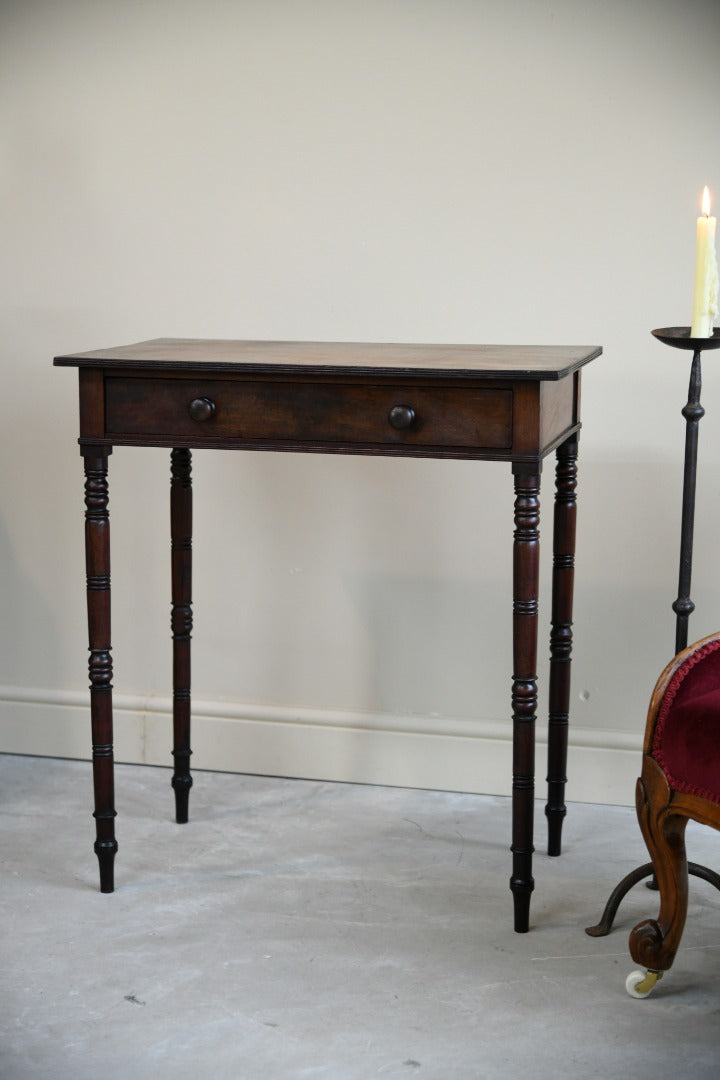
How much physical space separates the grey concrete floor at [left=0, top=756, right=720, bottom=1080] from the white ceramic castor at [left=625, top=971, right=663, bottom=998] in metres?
0.02

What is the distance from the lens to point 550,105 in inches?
97.2

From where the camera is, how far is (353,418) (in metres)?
1.94

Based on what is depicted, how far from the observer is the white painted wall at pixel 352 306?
97.4 inches

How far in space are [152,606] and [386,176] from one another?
1.03m

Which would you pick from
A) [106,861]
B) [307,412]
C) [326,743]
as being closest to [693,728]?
[307,412]

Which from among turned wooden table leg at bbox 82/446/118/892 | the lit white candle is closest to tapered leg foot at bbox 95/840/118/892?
turned wooden table leg at bbox 82/446/118/892

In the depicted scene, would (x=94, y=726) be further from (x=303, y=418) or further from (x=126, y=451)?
(x=126, y=451)

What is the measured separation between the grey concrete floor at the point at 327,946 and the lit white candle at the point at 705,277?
946 mm

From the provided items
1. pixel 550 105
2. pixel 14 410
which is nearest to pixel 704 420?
pixel 550 105

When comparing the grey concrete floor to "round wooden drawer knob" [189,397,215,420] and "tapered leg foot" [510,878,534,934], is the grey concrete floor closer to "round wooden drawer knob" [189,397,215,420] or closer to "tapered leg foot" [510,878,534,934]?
"tapered leg foot" [510,878,534,934]

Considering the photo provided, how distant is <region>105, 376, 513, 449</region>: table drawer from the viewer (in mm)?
1887

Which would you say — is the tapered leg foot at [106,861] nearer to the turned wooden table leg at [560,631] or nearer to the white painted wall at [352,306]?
the white painted wall at [352,306]

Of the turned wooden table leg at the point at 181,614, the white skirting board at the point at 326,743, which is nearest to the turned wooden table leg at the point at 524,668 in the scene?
the white skirting board at the point at 326,743

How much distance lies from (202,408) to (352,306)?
2.37 feet
